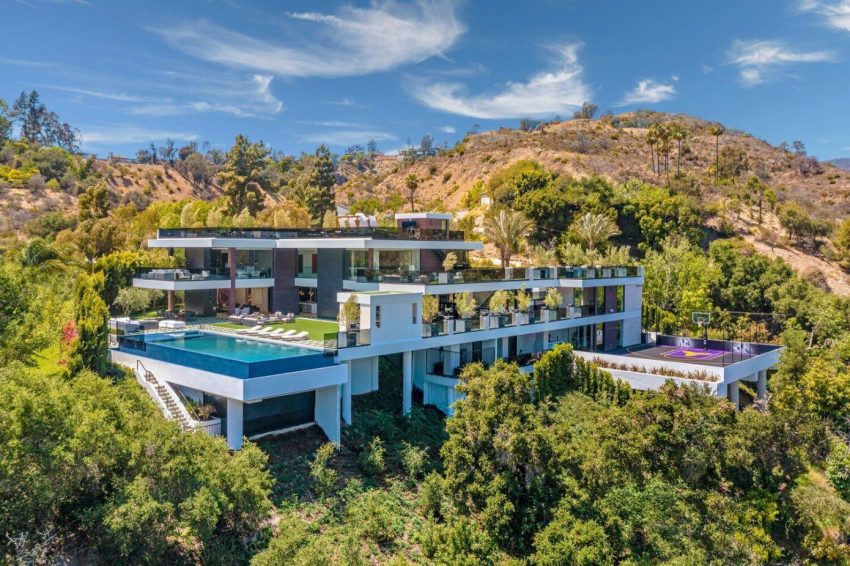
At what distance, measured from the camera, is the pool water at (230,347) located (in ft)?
71.8

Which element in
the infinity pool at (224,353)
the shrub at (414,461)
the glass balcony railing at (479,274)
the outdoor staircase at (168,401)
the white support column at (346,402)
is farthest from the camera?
the glass balcony railing at (479,274)

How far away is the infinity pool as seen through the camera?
795 inches

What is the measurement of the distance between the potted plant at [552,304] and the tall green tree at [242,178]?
36.1 m

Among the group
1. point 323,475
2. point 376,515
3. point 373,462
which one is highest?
point 323,475

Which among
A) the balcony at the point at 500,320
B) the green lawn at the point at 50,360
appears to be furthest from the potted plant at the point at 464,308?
the green lawn at the point at 50,360

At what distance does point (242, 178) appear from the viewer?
2349 inches

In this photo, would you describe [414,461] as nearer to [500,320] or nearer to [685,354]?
[500,320]

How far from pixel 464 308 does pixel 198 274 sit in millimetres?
15249

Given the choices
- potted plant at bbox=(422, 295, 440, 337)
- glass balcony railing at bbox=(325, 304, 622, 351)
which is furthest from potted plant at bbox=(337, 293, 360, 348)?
potted plant at bbox=(422, 295, 440, 337)

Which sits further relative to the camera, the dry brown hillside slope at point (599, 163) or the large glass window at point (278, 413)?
the dry brown hillside slope at point (599, 163)

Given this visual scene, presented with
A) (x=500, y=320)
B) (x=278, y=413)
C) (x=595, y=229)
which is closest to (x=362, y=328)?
(x=278, y=413)

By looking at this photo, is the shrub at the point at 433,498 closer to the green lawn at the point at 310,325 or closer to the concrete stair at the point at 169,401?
the concrete stair at the point at 169,401

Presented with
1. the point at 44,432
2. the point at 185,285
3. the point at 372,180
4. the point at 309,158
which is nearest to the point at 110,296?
the point at 185,285

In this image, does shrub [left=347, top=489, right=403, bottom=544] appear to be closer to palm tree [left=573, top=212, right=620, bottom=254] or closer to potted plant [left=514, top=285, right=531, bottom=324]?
potted plant [left=514, top=285, right=531, bottom=324]
